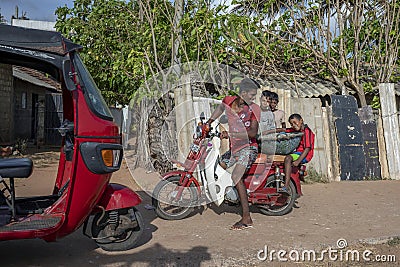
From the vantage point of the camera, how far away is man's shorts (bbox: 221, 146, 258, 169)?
580cm

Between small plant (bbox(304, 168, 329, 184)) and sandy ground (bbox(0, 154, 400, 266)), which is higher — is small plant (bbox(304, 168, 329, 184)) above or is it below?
above

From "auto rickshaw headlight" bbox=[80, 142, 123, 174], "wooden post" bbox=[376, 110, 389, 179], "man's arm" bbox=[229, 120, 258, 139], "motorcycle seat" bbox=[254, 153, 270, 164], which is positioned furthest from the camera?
"wooden post" bbox=[376, 110, 389, 179]

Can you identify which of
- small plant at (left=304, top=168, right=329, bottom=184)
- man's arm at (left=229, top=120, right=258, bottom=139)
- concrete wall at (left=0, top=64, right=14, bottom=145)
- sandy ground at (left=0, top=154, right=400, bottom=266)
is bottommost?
sandy ground at (left=0, top=154, right=400, bottom=266)

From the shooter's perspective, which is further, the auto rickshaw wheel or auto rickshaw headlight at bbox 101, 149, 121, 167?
the auto rickshaw wheel

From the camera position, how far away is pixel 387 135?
970 centimetres

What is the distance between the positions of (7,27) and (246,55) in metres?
7.79

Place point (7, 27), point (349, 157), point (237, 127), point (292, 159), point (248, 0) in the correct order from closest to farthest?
point (7, 27) → point (237, 127) → point (292, 159) → point (349, 157) → point (248, 0)

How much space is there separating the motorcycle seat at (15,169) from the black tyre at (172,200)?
6.80 ft

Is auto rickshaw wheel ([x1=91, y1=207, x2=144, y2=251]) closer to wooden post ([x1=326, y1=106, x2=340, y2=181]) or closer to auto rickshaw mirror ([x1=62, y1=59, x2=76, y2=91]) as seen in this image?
auto rickshaw mirror ([x1=62, y1=59, x2=76, y2=91])

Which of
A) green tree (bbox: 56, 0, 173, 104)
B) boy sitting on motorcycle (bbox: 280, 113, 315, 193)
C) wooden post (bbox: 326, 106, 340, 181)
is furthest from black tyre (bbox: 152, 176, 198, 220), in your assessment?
wooden post (bbox: 326, 106, 340, 181)

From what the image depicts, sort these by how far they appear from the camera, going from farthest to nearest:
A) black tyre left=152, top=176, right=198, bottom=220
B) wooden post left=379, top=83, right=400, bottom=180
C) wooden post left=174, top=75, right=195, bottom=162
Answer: wooden post left=379, top=83, right=400, bottom=180 → wooden post left=174, top=75, right=195, bottom=162 → black tyre left=152, top=176, right=198, bottom=220

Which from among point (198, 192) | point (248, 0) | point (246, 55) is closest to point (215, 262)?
point (198, 192)

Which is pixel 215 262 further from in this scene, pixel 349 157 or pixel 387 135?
pixel 387 135

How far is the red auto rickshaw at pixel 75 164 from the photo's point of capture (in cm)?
397
